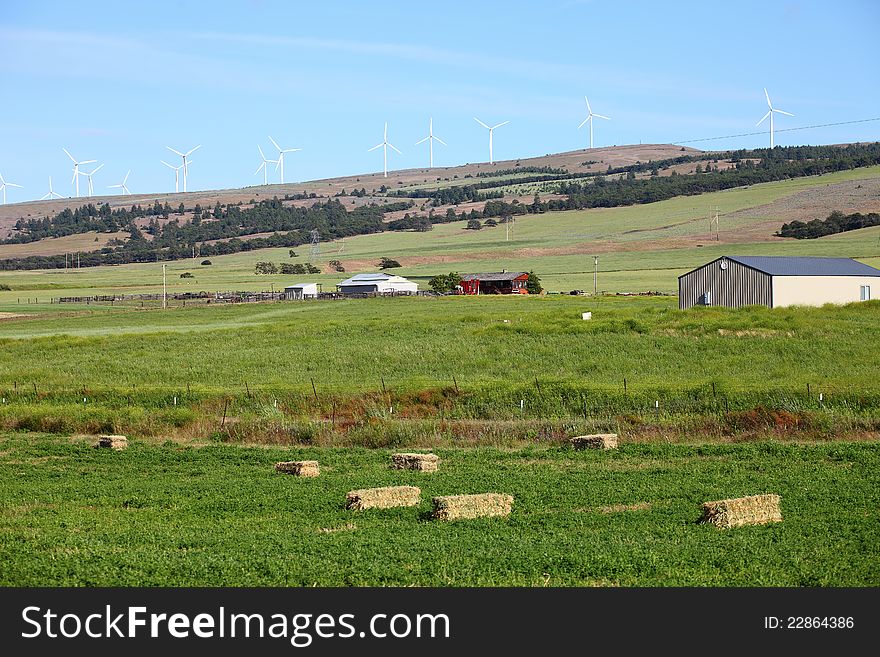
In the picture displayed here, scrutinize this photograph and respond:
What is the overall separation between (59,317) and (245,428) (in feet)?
224

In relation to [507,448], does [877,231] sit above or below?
above

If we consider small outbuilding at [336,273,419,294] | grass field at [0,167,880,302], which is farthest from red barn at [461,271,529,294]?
small outbuilding at [336,273,419,294]

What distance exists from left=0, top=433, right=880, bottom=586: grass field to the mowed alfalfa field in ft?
0.26

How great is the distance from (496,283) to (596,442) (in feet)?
322

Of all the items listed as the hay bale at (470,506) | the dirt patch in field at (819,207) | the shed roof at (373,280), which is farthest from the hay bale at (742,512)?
the dirt patch in field at (819,207)

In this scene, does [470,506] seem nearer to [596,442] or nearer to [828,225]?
[596,442]

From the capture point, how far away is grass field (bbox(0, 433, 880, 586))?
16.1m

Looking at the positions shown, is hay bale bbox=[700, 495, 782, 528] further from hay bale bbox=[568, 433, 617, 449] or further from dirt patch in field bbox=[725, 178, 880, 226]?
dirt patch in field bbox=[725, 178, 880, 226]

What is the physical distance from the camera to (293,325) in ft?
252

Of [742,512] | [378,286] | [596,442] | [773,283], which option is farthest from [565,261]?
[742,512]

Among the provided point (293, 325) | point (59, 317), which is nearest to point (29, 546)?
point (293, 325)

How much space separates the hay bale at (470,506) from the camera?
20828 millimetres

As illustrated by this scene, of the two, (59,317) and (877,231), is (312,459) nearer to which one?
(59,317)

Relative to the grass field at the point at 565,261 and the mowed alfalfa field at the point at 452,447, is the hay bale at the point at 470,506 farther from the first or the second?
the grass field at the point at 565,261
